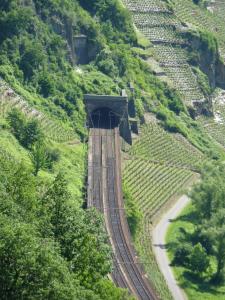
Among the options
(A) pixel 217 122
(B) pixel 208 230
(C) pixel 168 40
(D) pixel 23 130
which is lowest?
(A) pixel 217 122

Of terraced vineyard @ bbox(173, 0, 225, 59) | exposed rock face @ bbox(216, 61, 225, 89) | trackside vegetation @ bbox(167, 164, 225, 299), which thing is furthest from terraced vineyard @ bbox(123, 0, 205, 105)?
trackside vegetation @ bbox(167, 164, 225, 299)

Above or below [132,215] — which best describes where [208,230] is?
below

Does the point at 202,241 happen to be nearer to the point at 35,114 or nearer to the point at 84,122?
the point at 35,114

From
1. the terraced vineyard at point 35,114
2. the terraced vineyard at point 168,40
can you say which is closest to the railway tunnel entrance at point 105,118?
the terraced vineyard at point 35,114

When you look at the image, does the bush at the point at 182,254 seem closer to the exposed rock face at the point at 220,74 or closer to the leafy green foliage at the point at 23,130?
the leafy green foliage at the point at 23,130

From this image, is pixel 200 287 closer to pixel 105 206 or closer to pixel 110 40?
pixel 105 206

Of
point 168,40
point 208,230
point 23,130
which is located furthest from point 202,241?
point 168,40

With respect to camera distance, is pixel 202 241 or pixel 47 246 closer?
pixel 47 246

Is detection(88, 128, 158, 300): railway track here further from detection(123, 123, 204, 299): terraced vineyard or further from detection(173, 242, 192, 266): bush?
detection(173, 242, 192, 266): bush
